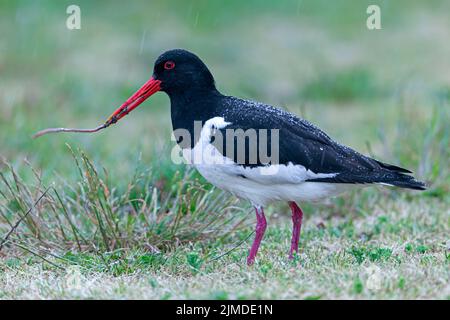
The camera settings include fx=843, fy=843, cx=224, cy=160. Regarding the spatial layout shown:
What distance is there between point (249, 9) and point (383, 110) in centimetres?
568

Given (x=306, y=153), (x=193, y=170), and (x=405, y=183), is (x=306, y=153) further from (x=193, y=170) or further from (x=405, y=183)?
(x=193, y=170)

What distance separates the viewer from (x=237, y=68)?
12.6 meters

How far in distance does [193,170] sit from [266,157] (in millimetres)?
1139

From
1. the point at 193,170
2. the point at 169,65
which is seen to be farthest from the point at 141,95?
the point at 193,170

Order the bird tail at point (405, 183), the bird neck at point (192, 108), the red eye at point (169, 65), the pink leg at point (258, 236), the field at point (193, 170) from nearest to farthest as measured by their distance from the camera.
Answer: the field at point (193, 170) < the bird tail at point (405, 183) < the pink leg at point (258, 236) < the bird neck at point (192, 108) < the red eye at point (169, 65)

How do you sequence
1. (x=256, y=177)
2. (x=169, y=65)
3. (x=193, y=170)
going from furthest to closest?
1. (x=193, y=170)
2. (x=169, y=65)
3. (x=256, y=177)

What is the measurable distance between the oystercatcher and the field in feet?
1.05

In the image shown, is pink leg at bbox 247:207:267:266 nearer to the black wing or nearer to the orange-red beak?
the black wing

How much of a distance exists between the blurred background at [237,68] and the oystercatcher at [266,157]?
6.34 feet

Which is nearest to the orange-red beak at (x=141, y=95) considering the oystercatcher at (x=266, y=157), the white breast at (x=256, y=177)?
the oystercatcher at (x=266, y=157)

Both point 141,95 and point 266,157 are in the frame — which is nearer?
point 266,157

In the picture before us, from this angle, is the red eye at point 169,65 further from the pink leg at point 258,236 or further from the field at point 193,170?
the pink leg at point 258,236

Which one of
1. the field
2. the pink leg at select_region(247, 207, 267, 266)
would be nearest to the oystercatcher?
the pink leg at select_region(247, 207, 267, 266)

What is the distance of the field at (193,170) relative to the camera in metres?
4.78
